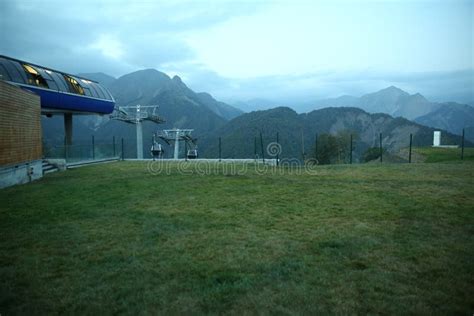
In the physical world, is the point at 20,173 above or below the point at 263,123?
below

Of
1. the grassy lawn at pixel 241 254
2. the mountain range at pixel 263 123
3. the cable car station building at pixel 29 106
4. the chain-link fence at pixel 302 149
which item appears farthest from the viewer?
the mountain range at pixel 263 123

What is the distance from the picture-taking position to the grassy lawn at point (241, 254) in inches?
139

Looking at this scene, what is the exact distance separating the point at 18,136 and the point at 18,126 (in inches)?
18.4

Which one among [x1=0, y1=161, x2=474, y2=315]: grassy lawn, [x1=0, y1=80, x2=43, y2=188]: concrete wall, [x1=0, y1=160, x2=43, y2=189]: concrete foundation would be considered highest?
[x1=0, y1=80, x2=43, y2=188]: concrete wall

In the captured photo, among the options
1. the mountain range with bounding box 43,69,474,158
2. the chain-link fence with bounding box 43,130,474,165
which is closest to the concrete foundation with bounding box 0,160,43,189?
the chain-link fence with bounding box 43,130,474,165

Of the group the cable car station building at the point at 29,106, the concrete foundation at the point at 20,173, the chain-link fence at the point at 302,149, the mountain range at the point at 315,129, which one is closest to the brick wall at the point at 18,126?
the cable car station building at the point at 29,106

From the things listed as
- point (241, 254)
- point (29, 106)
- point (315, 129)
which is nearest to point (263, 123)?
point (315, 129)

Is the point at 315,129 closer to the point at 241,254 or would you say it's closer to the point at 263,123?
the point at 263,123

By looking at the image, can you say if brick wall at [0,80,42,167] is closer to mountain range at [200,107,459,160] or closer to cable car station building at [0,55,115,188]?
cable car station building at [0,55,115,188]

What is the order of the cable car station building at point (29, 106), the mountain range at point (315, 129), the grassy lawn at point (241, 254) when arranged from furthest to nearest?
the mountain range at point (315, 129)
the cable car station building at point (29, 106)
the grassy lawn at point (241, 254)

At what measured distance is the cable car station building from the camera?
12.3m

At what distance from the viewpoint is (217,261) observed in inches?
184

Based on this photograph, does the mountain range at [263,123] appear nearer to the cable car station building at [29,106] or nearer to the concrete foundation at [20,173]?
the cable car station building at [29,106]

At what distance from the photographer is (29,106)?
14766 mm
